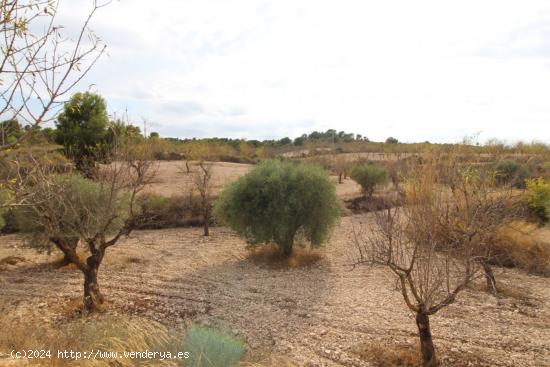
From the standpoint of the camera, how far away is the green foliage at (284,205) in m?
12.6

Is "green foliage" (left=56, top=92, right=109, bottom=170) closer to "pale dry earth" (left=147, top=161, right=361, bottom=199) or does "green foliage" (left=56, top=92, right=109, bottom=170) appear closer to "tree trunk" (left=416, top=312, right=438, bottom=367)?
"pale dry earth" (left=147, top=161, right=361, bottom=199)

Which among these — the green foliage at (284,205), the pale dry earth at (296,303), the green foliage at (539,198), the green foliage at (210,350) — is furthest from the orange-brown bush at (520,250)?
the green foliage at (210,350)

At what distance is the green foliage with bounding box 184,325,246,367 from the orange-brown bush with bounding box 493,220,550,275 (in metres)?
9.32

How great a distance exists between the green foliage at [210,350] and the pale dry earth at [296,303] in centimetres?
160

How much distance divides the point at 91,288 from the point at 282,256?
579 cm

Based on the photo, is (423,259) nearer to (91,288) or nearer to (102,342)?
(102,342)

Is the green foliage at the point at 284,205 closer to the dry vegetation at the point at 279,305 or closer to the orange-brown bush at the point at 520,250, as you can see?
the dry vegetation at the point at 279,305

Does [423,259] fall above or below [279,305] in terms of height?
above

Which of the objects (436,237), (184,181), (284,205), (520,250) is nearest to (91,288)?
(284,205)

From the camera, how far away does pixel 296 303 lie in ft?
31.5

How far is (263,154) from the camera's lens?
159 ft

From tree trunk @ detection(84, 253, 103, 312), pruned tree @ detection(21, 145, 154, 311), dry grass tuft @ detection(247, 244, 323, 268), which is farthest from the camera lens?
dry grass tuft @ detection(247, 244, 323, 268)

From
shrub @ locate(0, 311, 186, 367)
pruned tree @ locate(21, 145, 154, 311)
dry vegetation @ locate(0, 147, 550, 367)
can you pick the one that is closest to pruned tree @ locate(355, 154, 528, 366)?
dry vegetation @ locate(0, 147, 550, 367)

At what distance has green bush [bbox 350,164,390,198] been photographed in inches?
918
